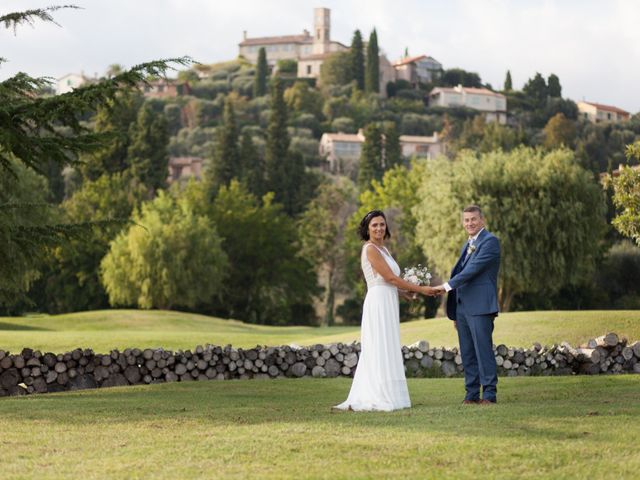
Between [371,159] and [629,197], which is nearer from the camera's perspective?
[629,197]

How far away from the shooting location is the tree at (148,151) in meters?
85.7

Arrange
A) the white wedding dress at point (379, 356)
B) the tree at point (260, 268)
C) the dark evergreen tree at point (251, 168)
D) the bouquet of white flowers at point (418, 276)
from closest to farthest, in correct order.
Answer: the white wedding dress at point (379, 356) → the bouquet of white flowers at point (418, 276) → the tree at point (260, 268) → the dark evergreen tree at point (251, 168)

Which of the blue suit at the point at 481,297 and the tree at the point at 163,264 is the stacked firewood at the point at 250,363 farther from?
the tree at the point at 163,264

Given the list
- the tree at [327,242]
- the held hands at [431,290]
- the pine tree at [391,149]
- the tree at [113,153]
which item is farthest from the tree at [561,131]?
the held hands at [431,290]

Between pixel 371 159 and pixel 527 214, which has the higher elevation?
pixel 371 159

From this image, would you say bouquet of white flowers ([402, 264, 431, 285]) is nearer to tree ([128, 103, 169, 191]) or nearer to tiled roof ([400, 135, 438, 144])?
tree ([128, 103, 169, 191])

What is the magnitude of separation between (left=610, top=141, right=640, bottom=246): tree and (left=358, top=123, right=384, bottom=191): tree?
257 ft

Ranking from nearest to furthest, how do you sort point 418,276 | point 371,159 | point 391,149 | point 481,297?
1. point 481,297
2. point 418,276
3. point 371,159
4. point 391,149

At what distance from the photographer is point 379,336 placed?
13.7m

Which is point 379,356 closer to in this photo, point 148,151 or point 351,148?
point 148,151

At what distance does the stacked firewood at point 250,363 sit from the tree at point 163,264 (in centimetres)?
4064

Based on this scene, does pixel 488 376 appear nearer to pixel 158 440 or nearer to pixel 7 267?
pixel 158 440

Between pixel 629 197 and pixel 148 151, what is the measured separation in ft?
202

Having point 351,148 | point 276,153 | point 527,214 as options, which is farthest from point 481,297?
point 351,148
